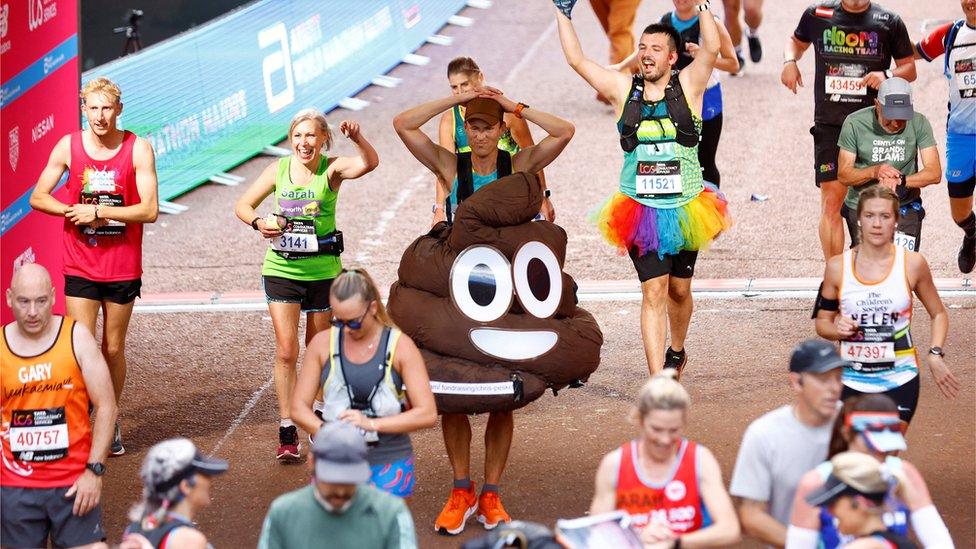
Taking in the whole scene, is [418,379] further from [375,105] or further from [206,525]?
[375,105]

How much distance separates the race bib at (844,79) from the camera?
10.2 m

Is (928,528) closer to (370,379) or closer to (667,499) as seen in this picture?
(667,499)

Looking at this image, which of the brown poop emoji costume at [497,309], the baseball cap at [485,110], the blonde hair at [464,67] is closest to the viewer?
the brown poop emoji costume at [497,309]

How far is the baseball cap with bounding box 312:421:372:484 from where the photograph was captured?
523cm

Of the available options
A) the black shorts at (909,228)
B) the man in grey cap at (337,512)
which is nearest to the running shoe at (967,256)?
the black shorts at (909,228)

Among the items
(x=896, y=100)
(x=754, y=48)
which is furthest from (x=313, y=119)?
(x=754, y=48)

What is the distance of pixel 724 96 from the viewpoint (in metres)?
17.1

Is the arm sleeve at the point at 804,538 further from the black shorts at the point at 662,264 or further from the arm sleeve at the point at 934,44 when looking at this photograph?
the arm sleeve at the point at 934,44

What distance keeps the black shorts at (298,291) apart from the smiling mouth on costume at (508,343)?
4.94 ft

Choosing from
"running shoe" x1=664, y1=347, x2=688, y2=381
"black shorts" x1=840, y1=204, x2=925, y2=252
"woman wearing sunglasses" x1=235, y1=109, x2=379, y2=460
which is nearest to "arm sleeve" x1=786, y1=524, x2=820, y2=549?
"woman wearing sunglasses" x1=235, y1=109, x2=379, y2=460

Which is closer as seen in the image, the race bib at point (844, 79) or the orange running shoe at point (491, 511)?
the orange running shoe at point (491, 511)

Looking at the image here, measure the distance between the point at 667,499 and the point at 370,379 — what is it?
1.42 meters

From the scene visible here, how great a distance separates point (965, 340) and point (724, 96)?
764cm

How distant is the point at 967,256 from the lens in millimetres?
11070
